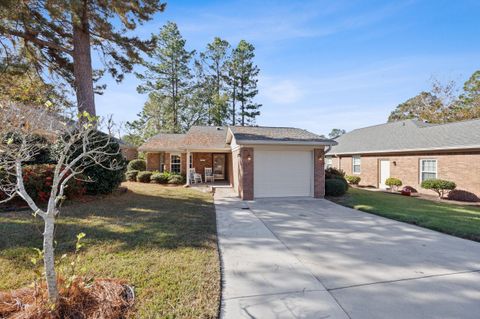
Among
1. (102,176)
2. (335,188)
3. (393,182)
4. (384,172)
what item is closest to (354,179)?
(384,172)

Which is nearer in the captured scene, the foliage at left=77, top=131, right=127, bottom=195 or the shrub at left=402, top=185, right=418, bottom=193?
the foliage at left=77, top=131, right=127, bottom=195

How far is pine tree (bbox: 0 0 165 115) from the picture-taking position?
927 cm

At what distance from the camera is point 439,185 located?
1224 cm

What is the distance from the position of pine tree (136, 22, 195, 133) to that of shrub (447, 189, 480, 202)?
26347 mm

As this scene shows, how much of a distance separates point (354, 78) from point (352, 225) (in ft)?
31.2

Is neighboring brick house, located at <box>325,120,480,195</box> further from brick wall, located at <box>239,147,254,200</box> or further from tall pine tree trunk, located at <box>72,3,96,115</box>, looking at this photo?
tall pine tree trunk, located at <box>72,3,96,115</box>

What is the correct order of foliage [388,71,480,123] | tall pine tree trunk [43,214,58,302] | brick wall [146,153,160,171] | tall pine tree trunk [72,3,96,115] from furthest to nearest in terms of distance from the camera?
foliage [388,71,480,123] → brick wall [146,153,160,171] → tall pine tree trunk [72,3,96,115] → tall pine tree trunk [43,214,58,302]

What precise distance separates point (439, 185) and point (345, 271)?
40.7 ft

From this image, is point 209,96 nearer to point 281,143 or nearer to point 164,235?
point 281,143

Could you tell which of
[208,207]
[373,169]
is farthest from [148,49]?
[373,169]

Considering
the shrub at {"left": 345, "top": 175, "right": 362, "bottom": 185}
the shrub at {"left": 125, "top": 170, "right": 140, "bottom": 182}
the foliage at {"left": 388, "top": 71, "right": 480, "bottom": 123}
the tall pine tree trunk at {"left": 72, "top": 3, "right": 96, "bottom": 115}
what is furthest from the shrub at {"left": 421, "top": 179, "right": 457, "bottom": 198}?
the shrub at {"left": 125, "top": 170, "right": 140, "bottom": 182}

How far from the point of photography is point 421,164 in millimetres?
14086

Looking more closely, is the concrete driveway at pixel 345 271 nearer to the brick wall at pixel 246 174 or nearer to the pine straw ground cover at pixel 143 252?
the pine straw ground cover at pixel 143 252

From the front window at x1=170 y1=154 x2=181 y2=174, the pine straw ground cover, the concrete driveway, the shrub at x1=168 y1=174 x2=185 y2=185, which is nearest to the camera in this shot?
the concrete driveway
